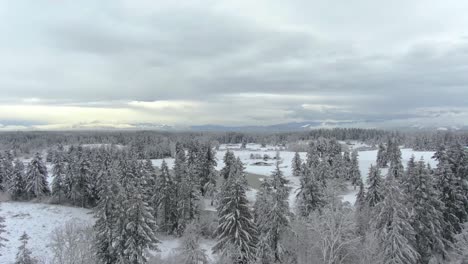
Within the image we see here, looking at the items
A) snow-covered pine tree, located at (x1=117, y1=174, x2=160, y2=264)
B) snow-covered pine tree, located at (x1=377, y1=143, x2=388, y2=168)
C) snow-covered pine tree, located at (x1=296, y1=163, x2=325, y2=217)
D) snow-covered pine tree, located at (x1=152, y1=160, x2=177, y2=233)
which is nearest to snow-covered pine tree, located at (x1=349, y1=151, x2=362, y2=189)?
snow-covered pine tree, located at (x1=377, y1=143, x2=388, y2=168)

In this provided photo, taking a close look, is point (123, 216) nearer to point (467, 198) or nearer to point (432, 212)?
point (432, 212)

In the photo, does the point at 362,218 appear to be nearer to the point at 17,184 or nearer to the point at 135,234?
the point at 135,234

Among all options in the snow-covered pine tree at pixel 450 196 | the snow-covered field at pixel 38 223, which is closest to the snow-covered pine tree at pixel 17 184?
the snow-covered field at pixel 38 223

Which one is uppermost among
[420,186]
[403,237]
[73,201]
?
[420,186]

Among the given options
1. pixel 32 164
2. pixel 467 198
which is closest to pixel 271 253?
pixel 467 198

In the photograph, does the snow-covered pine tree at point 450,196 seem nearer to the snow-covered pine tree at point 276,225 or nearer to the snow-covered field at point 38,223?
the snow-covered pine tree at point 276,225

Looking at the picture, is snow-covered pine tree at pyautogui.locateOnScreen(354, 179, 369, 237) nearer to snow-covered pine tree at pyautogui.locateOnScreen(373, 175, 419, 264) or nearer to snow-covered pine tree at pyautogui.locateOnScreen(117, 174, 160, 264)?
snow-covered pine tree at pyautogui.locateOnScreen(373, 175, 419, 264)
